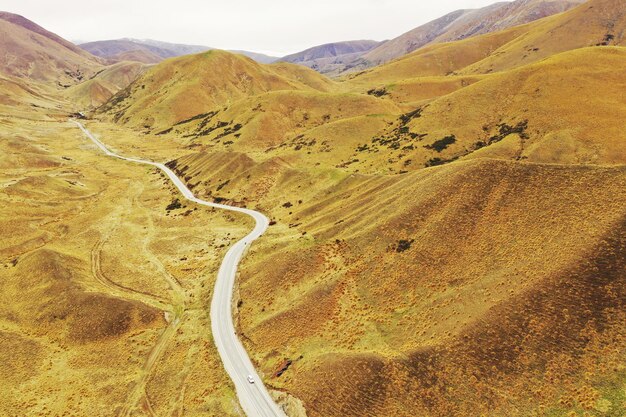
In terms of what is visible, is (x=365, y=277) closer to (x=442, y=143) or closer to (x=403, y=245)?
(x=403, y=245)

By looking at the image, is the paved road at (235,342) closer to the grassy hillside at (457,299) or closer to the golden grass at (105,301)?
the golden grass at (105,301)

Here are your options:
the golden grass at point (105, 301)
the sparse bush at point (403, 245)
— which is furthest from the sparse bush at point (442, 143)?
the golden grass at point (105, 301)

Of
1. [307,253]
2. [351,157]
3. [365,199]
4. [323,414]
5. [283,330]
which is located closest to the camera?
[323,414]

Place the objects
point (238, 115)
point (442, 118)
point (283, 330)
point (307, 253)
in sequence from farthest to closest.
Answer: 1. point (238, 115)
2. point (442, 118)
3. point (307, 253)
4. point (283, 330)

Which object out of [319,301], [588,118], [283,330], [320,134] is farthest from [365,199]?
[320,134]

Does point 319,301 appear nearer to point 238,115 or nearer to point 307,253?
point 307,253

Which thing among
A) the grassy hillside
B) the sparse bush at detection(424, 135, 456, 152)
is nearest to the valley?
the grassy hillside

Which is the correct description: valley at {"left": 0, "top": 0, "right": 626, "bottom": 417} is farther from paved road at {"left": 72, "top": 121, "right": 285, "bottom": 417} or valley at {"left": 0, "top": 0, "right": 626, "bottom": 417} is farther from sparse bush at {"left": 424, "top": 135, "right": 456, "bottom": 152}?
sparse bush at {"left": 424, "top": 135, "right": 456, "bottom": 152}

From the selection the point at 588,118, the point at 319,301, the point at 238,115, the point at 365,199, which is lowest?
the point at 319,301
